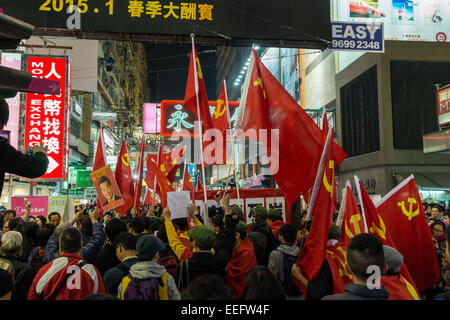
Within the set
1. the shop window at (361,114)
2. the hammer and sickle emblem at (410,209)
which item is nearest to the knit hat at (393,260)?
the hammer and sickle emblem at (410,209)

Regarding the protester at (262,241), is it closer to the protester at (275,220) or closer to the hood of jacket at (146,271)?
the protester at (275,220)

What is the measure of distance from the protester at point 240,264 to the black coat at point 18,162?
3.09 m

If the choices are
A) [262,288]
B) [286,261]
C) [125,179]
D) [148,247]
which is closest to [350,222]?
[286,261]

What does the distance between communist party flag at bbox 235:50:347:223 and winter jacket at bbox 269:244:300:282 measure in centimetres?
91

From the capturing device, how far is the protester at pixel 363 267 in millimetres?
2697

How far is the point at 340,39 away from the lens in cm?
938

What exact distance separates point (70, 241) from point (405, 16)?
2686 centimetres

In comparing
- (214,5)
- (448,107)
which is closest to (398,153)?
(448,107)

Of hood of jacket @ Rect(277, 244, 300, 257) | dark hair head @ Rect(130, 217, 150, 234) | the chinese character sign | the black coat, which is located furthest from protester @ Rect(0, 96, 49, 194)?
the chinese character sign

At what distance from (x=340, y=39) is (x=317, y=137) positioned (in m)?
4.30

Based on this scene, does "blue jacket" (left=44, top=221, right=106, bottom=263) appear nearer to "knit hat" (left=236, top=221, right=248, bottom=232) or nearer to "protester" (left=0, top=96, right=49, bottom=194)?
"knit hat" (left=236, top=221, right=248, bottom=232)

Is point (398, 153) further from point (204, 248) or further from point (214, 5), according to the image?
point (204, 248)

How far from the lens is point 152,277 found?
3.56 metres

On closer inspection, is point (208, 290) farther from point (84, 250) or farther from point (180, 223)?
point (180, 223)
